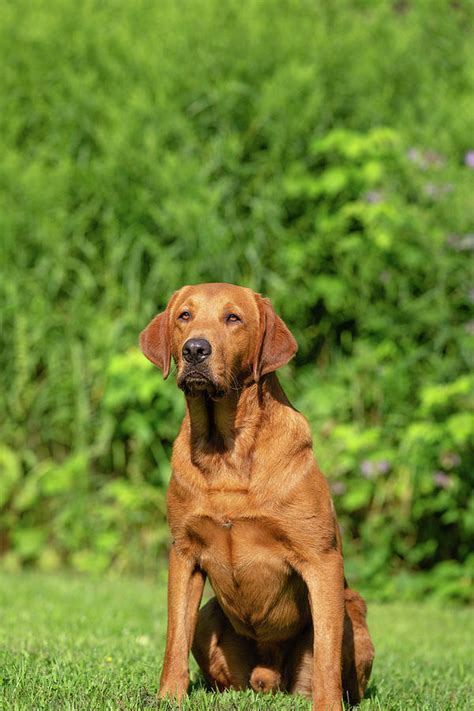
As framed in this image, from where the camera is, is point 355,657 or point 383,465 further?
point 383,465

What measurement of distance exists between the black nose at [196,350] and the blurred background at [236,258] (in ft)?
13.2

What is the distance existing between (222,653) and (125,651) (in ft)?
2.70

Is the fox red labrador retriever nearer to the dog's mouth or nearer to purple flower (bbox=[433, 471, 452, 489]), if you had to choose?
the dog's mouth

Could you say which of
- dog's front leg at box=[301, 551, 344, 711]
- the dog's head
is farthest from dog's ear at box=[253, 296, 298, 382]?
dog's front leg at box=[301, 551, 344, 711]

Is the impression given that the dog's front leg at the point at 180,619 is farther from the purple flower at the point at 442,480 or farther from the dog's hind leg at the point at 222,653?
the purple flower at the point at 442,480

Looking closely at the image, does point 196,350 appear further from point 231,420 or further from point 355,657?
point 355,657

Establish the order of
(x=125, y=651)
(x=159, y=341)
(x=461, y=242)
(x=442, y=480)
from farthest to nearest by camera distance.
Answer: (x=461, y=242), (x=442, y=480), (x=125, y=651), (x=159, y=341)

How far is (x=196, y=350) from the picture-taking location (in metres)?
3.95

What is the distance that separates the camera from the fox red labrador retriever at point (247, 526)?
3816 mm

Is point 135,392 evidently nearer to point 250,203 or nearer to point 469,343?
point 250,203

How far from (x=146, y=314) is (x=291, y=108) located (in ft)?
6.46

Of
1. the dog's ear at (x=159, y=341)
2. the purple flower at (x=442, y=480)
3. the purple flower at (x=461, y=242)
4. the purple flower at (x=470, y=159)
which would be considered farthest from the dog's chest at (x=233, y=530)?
the purple flower at (x=470, y=159)

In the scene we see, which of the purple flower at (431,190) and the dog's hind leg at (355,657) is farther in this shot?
the purple flower at (431,190)

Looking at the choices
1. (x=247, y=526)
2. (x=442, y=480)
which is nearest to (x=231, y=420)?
(x=247, y=526)
